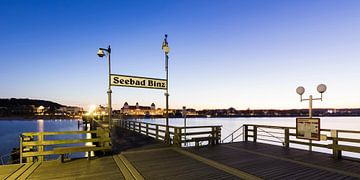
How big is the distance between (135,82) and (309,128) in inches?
315

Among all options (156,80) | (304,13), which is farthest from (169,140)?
(304,13)

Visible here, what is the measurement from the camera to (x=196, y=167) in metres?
6.99

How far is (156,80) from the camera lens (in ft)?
36.2

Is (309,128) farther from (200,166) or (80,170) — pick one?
(80,170)

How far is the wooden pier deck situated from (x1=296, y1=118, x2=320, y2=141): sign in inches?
29.3

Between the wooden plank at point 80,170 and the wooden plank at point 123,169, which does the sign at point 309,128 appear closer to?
the wooden plank at point 123,169

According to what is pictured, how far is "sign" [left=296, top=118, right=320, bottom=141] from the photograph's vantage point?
8.88 meters

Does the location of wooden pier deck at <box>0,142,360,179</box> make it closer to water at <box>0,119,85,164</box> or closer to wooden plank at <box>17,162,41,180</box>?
wooden plank at <box>17,162,41,180</box>

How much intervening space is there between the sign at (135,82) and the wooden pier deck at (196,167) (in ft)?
10.2

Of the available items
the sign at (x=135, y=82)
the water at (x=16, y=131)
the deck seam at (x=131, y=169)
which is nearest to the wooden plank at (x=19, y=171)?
the water at (x=16, y=131)

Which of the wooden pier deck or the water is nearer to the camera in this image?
the wooden pier deck

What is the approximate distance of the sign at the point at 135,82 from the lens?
9.80m

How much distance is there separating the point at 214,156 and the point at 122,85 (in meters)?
5.12


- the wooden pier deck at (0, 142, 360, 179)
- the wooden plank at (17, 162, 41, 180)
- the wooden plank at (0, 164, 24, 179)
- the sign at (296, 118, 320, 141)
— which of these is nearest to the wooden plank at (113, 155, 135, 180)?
the wooden pier deck at (0, 142, 360, 179)
